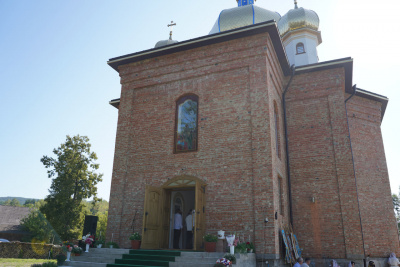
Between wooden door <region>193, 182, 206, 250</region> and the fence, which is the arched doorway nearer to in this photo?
wooden door <region>193, 182, 206, 250</region>

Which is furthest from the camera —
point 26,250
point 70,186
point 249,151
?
point 70,186

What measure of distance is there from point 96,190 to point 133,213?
15.2 meters

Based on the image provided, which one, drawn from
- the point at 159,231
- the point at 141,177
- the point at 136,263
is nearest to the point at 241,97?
the point at 141,177

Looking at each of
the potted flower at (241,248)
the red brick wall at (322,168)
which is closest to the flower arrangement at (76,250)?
the potted flower at (241,248)

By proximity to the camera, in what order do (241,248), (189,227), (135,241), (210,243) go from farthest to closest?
1. (189,227)
2. (135,241)
3. (210,243)
4. (241,248)

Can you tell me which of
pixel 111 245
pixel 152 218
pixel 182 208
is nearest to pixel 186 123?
pixel 182 208

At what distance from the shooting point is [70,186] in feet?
76.1

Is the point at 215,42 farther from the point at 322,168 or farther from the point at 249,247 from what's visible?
the point at 249,247

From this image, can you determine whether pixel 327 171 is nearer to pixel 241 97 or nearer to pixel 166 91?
pixel 241 97

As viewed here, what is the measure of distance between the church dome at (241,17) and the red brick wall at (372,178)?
223 inches

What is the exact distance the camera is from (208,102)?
36.0 ft

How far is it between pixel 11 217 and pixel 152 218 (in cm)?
3040

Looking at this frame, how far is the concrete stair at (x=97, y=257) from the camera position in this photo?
8.63 m

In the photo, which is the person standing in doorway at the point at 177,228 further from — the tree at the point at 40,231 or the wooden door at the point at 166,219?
the tree at the point at 40,231
